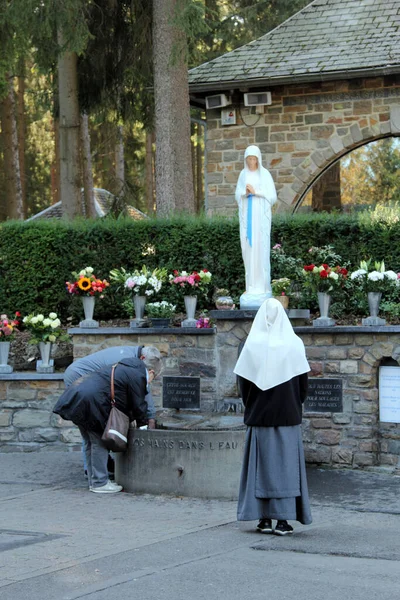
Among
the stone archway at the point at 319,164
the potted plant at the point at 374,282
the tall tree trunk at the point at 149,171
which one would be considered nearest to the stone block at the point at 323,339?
the potted plant at the point at 374,282

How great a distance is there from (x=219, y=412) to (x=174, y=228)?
3.11 meters

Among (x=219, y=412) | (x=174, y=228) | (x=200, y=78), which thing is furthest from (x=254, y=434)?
(x=200, y=78)

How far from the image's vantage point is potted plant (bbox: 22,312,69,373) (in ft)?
44.1

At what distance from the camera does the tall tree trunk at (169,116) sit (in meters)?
17.1

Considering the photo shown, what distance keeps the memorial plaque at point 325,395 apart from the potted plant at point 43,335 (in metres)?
3.36

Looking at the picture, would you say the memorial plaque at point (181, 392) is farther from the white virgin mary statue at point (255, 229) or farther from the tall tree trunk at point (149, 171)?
the tall tree trunk at point (149, 171)

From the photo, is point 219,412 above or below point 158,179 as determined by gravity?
below

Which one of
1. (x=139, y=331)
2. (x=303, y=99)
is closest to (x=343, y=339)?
(x=139, y=331)

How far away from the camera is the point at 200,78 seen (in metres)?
18.3

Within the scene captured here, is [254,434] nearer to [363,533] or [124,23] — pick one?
[363,533]

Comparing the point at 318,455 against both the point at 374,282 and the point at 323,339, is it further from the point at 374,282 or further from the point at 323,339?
the point at 374,282

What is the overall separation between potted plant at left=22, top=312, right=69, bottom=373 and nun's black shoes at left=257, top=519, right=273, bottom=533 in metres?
5.63

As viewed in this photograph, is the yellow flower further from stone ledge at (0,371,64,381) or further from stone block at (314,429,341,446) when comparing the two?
stone block at (314,429,341,446)

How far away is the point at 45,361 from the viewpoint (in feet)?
44.2
